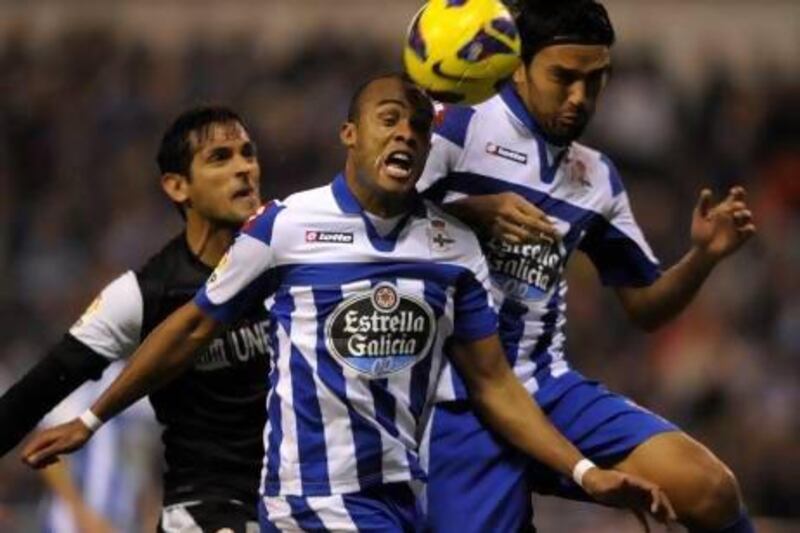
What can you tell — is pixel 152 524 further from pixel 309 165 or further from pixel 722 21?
pixel 722 21

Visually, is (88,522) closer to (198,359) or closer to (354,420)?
(198,359)

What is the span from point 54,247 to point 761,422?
4172 millimetres

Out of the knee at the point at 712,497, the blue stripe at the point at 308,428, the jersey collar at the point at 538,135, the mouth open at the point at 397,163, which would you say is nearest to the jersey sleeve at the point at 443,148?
the jersey collar at the point at 538,135

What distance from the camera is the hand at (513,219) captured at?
24.4 ft

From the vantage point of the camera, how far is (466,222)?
763cm

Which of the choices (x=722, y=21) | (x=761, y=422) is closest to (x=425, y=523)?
(x=761, y=422)

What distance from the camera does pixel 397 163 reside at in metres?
7.32

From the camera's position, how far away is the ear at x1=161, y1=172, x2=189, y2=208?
8.17 m

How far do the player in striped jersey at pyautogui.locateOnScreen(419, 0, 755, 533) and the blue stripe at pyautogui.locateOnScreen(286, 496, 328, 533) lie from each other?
0.56 metres

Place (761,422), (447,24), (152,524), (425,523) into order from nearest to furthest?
(447,24) < (425,523) < (152,524) < (761,422)

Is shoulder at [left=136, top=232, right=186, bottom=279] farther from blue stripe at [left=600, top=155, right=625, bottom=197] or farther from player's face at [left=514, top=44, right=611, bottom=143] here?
blue stripe at [left=600, top=155, right=625, bottom=197]

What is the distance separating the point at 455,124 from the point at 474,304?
581 millimetres

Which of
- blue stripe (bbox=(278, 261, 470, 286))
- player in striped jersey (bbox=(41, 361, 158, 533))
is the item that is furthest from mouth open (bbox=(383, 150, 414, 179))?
player in striped jersey (bbox=(41, 361, 158, 533))

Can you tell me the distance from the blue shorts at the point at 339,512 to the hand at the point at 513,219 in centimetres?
76
